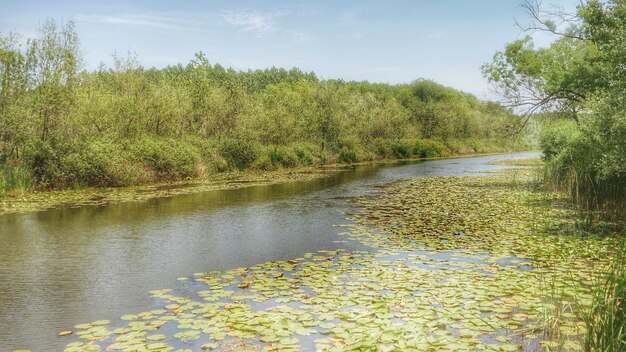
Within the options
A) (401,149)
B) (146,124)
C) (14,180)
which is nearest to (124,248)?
(14,180)

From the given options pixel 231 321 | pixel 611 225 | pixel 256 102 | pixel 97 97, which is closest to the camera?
pixel 231 321

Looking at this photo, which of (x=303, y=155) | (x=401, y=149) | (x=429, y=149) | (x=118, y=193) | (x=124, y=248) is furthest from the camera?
(x=429, y=149)

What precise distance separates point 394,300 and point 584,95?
2069 centimetres

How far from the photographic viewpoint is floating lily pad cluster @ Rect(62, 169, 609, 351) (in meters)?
6.57

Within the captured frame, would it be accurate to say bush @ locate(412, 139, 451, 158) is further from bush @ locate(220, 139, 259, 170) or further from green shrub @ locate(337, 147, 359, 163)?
bush @ locate(220, 139, 259, 170)

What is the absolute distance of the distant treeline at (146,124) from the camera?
23812 mm

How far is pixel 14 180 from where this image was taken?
72.9 feet

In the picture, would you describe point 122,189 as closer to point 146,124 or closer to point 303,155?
point 146,124

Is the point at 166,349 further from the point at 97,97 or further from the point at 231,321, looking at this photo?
the point at 97,97

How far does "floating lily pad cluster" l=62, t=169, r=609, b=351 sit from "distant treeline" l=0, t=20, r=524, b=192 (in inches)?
650

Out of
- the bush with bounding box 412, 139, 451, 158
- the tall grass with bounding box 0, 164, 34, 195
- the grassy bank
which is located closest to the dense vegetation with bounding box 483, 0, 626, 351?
the grassy bank

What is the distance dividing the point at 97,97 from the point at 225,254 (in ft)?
71.2

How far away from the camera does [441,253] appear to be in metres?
11.9

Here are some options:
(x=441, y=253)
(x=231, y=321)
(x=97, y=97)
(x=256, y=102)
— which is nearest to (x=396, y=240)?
(x=441, y=253)
